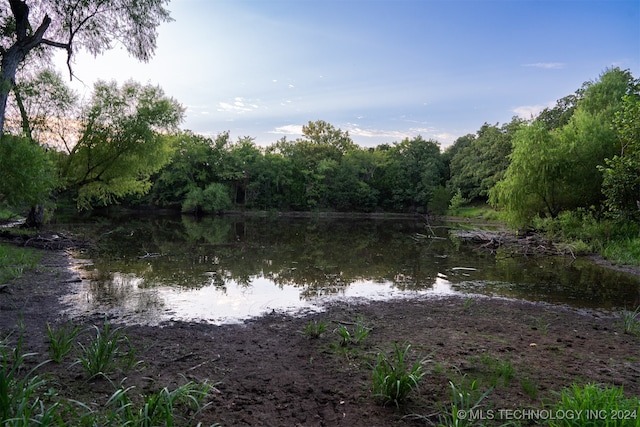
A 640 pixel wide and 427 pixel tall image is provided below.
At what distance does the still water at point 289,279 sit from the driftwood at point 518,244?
1.39 meters

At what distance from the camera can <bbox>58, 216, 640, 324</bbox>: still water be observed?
8242mm

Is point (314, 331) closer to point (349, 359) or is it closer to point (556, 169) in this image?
point (349, 359)

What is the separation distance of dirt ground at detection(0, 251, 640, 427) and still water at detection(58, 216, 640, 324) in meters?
1.09

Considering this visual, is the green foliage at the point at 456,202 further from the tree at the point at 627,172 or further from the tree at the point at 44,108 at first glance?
the tree at the point at 44,108

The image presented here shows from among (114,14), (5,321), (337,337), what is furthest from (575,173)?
(5,321)

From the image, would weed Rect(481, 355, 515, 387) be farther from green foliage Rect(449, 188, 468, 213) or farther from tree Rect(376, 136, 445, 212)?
tree Rect(376, 136, 445, 212)

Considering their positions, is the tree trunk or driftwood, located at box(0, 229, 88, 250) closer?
driftwood, located at box(0, 229, 88, 250)

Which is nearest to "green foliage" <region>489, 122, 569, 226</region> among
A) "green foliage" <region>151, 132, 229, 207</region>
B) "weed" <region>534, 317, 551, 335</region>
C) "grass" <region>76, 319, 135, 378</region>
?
"weed" <region>534, 317, 551, 335</region>

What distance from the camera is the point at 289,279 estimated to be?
11.4 m

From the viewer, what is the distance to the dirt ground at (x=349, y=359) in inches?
151

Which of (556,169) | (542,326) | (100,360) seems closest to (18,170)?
(100,360)

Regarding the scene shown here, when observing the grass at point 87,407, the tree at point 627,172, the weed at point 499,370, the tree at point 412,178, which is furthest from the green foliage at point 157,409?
the tree at point 412,178

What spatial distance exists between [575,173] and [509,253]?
7.01 m

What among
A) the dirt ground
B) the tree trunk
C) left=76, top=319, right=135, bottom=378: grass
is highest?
the tree trunk
